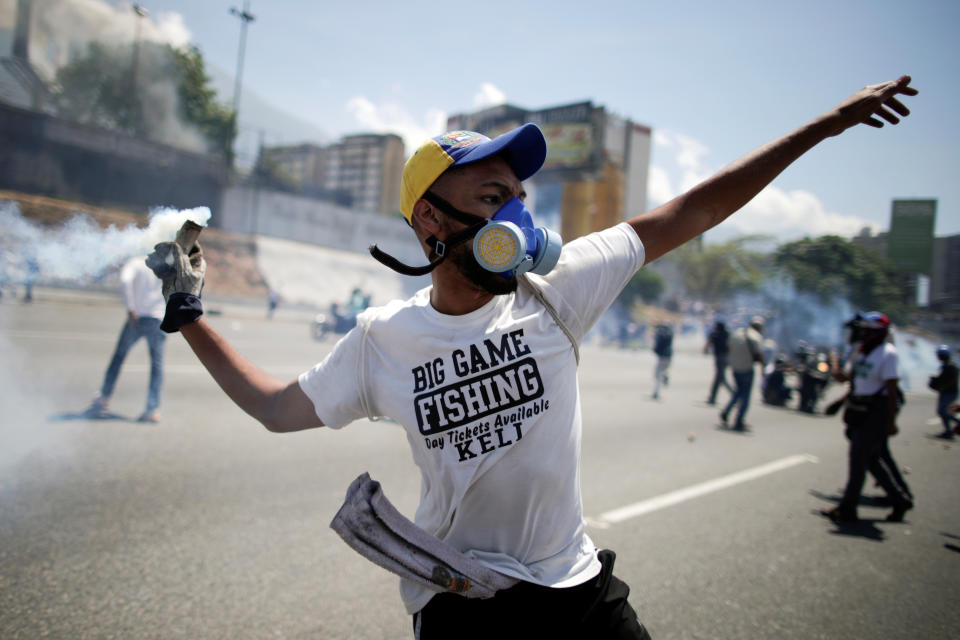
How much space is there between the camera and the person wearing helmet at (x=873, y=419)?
5410mm

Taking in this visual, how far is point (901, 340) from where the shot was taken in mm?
24969

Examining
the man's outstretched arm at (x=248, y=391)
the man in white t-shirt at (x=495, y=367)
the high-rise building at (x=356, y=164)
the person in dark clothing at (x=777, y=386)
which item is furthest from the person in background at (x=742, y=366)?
the high-rise building at (x=356, y=164)

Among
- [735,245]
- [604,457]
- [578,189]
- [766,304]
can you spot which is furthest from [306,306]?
[735,245]

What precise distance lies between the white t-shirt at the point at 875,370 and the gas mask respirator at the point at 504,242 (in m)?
5.60

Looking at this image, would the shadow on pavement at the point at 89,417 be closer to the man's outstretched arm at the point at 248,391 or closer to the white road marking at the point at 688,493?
the white road marking at the point at 688,493

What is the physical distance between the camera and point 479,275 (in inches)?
60.8

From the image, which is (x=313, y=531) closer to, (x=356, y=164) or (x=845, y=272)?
(x=845, y=272)

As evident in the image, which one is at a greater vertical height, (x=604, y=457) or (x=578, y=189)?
(x=578, y=189)

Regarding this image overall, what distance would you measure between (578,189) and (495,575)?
62.7 meters

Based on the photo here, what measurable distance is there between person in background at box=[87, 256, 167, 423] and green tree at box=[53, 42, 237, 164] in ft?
7.76

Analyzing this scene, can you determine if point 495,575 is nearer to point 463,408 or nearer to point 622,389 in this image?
point 463,408

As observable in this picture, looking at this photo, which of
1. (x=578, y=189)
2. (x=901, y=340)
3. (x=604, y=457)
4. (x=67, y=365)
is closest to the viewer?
(x=604, y=457)

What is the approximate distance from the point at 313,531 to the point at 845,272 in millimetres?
16765

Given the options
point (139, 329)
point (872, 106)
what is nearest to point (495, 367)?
point (872, 106)
